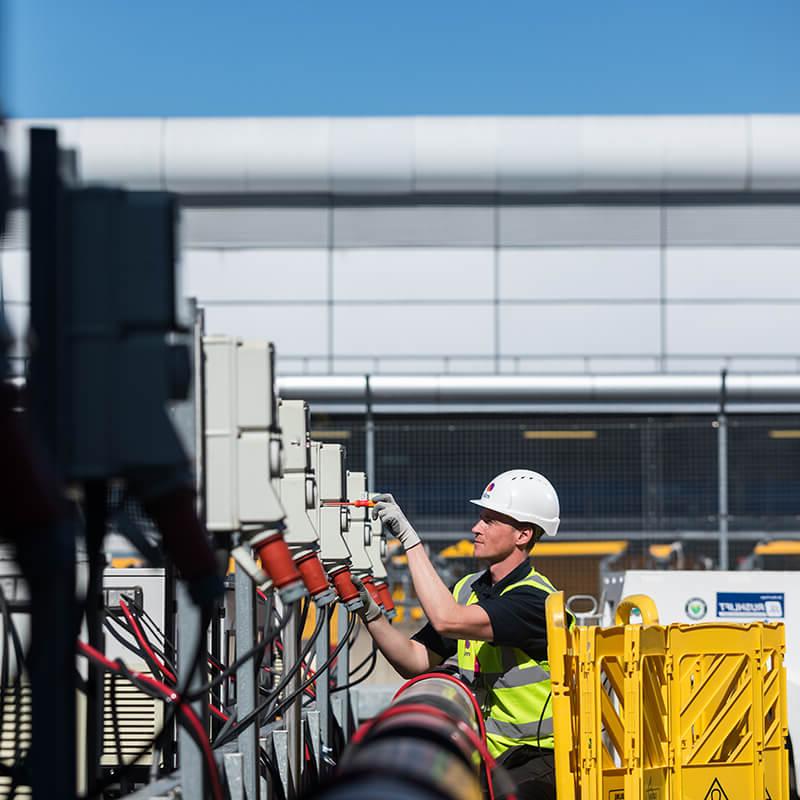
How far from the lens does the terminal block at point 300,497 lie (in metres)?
4.70

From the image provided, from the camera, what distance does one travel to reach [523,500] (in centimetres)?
537

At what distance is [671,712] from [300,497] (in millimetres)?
2409

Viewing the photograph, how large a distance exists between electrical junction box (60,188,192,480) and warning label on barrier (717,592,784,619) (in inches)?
327

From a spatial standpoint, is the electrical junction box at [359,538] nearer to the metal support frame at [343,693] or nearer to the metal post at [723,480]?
the metal support frame at [343,693]

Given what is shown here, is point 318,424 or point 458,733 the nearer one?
point 458,733

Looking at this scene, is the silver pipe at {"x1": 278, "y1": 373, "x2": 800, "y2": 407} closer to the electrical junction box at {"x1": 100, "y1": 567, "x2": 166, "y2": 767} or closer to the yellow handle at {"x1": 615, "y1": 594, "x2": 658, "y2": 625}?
the yellow handle at {"x1": 615, "y1": 594, "x2": 658, "y2": 625}

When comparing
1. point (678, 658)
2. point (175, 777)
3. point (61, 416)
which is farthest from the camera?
point (678, 658)

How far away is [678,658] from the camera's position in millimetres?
6398

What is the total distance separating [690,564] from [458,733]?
1405 cm

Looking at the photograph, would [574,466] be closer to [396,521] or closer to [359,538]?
[359,538]

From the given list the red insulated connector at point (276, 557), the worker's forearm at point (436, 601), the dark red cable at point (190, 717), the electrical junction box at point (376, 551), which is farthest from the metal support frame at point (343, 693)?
the red insulated connector at point (276, 557)

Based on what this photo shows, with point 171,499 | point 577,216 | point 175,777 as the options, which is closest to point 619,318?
point 577,216

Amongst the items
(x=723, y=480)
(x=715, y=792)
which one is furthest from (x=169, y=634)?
(x=723, y=480)

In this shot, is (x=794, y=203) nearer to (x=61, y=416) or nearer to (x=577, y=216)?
(x=577, y=216)
